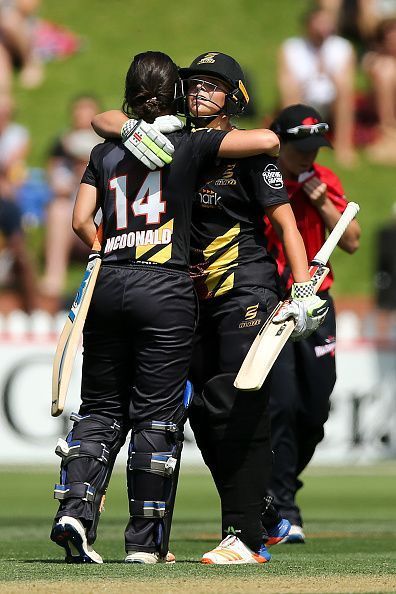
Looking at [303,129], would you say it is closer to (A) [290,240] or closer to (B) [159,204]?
(A) [290,240]

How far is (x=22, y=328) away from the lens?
1462cm

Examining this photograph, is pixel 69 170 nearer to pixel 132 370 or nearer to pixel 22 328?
pixel 22 328

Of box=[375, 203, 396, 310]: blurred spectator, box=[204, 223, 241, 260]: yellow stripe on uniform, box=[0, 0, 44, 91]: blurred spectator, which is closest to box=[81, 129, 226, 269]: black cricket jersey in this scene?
box=[204, 223, 241, 260]: yellow stripe on uniform

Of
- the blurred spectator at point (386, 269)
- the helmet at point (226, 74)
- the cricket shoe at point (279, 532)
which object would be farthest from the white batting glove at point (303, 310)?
the blurred spectator at point (386, 269)

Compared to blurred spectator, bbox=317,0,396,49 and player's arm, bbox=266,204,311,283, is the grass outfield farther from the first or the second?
blurred spectator, bbox=317,0,396,49

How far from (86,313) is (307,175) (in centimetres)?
231

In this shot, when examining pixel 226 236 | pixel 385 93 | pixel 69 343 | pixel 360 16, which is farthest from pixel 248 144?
pixel 360 16

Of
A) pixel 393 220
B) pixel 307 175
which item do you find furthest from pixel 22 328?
pixel 307 175

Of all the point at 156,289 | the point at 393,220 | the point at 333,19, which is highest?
the point at 333,19

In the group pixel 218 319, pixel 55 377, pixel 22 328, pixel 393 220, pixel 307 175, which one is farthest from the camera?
pixel 393 220

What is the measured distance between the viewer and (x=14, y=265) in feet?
54.0

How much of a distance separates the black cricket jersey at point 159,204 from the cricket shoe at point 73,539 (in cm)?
109

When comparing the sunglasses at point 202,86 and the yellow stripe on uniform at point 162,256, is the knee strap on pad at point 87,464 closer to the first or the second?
the yellow stripe on uniform at point 162,256

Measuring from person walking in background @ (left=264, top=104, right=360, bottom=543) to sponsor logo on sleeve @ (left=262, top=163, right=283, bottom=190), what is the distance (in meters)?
1.50
